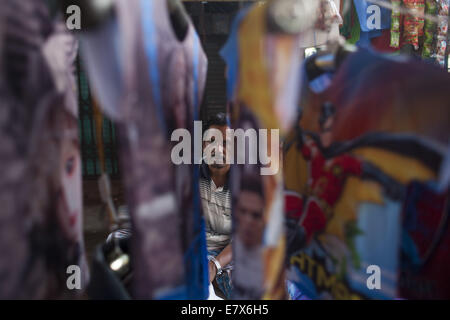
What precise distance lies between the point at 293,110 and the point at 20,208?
0.63 metres

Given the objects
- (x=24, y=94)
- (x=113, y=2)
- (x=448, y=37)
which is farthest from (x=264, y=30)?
(x=448, y=37)

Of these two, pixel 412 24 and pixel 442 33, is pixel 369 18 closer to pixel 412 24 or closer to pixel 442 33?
pixel 412 24

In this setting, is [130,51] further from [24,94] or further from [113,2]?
[24,94]

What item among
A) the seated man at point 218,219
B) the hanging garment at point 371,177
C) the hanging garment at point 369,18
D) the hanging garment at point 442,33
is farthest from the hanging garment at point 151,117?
the hanging garment at point 442,33

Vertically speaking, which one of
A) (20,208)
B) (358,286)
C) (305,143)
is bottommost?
(358,286)

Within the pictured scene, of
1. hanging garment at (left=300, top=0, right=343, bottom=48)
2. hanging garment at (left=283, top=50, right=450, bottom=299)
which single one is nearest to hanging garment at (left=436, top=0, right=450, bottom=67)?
hanging garment at (left=300, top=0, right=343, bottom=48)

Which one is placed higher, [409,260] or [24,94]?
[24,94]

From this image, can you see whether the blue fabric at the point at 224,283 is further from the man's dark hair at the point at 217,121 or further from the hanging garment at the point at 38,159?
the hanging garment at the point at 38,159

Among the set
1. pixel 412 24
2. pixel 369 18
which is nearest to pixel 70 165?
pixel 369 18

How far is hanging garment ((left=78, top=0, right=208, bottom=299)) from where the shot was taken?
0.61 m

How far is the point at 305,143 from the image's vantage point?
0.93m

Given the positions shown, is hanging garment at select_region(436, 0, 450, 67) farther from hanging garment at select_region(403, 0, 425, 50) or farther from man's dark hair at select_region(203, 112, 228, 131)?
man's dark hair at select_region(203, 112, 228, 131)

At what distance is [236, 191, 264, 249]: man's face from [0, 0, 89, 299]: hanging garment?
39 centimetres

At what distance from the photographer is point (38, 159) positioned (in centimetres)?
60
